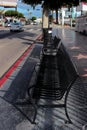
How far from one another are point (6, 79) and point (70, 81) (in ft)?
16.2

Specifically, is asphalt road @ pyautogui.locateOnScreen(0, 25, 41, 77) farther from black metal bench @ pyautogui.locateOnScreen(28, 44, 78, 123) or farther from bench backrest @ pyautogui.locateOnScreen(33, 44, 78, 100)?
black metal bench @ pyautogui.locateOnScreen(28, 44, 78, 123)

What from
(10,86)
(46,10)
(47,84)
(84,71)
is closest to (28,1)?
(46,10)

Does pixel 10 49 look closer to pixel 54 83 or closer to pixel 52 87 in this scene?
pixel 54 83

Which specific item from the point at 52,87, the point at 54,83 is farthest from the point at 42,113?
the point at 54,83

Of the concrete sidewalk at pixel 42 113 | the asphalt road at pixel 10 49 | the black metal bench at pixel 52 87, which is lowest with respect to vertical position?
the asphalt road at pixel 10 49

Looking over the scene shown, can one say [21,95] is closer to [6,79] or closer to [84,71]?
[6,79]

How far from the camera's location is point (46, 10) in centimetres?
2466

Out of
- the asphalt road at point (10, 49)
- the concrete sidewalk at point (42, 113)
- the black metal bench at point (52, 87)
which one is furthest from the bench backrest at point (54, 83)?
the asphalt road at point (10, 49)

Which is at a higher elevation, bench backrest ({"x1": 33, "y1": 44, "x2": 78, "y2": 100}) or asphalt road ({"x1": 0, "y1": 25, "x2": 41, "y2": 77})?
bench backrest ({"x1": 33, "y1": 44, "x2": 78, "y2": 100})

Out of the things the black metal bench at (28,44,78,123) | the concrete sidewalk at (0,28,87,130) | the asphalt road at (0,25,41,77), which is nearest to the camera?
the concrete sidewalk at (0,28,87,130)

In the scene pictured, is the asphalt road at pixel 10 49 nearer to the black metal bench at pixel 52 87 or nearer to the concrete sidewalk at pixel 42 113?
the concrete sidewalk at pixel 42 113

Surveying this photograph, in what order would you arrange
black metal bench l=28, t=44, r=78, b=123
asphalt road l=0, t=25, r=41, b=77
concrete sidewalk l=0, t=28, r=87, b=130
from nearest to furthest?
concrete sidewalk l=0, t=28, r=87, b=130 < black metal bench l=28, t=44, r=78, b=123 < asphalt road l=0, t=25, r=41, b=77

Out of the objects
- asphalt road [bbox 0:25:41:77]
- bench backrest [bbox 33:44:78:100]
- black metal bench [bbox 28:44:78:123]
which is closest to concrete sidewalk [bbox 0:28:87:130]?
black metal bench [bbox 28:44:78:123]

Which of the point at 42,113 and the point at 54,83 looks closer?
the point at 42,113
